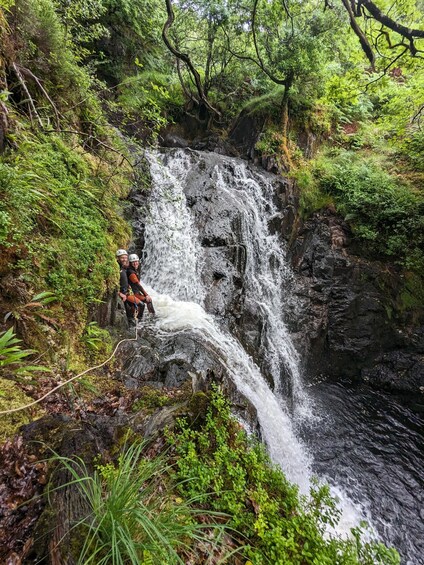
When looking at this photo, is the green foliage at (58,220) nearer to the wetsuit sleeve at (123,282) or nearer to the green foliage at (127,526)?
the wetsuit sleeve at (123,282)

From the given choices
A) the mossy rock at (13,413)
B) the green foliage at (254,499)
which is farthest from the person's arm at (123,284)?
the green foliage at (254,499)

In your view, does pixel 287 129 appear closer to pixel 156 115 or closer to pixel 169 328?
pixel 156 115

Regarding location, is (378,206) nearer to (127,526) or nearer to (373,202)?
(373,202)

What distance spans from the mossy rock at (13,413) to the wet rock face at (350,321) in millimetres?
7704

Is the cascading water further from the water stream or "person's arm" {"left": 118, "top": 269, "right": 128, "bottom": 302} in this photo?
"person's arm" {"left": 118, "top": 269, "right": 128, "bottom": 302}

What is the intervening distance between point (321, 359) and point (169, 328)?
5995 mm

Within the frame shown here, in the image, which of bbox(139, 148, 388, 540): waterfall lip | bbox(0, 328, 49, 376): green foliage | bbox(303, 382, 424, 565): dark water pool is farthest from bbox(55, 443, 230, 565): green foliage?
bbox(303, 382, 424, 565): dark water pool

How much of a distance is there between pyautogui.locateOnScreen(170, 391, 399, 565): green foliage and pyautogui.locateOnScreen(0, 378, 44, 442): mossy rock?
1347 mm

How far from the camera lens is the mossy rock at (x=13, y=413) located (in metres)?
2.28

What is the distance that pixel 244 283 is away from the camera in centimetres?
827

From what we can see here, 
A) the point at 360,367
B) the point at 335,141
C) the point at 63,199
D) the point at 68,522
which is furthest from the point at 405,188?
the point at 68,522

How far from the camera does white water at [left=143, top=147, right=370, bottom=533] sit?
18.2 feet

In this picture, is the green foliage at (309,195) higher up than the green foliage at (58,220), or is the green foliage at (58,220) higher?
the green foliage at (309,195)

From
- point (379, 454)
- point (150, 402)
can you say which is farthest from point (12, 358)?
point (379, 454)
